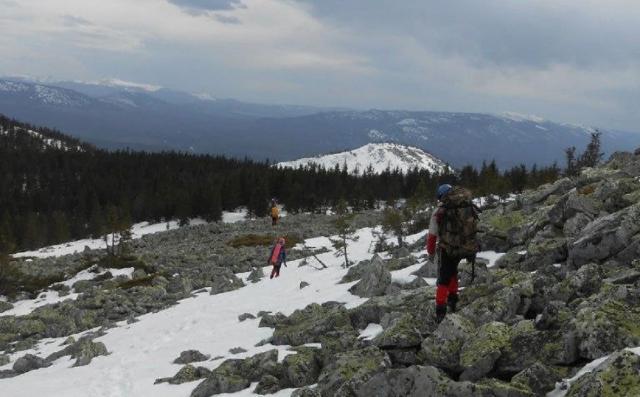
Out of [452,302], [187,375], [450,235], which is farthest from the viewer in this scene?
[187,375]

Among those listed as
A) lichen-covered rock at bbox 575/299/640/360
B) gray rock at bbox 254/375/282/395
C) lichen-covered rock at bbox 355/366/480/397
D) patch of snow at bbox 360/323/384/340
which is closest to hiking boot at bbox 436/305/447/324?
patch of snow at bbox 360/323/384/340

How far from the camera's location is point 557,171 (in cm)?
6806

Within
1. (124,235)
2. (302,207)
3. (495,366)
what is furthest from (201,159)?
(495,366)

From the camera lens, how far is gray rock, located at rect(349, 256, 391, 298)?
52.0 feet

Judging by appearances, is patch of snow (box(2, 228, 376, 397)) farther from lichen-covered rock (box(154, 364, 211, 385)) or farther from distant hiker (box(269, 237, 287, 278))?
distant hiker (box(269, 237, 287, 278))

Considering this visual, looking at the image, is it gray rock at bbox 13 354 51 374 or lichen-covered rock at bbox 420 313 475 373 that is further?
gray rock at bbox 13 354 51 374

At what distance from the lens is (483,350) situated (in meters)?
8.42

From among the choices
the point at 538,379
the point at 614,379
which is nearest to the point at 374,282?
the point at 538,379

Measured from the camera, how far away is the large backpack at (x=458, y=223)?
422 inches

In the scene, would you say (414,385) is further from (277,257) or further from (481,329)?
(277,257)

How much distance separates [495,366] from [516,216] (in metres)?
13.1

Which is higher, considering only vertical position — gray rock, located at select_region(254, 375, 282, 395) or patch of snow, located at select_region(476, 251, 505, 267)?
patch of snow, located at select_region(476, 251, 505, 267)

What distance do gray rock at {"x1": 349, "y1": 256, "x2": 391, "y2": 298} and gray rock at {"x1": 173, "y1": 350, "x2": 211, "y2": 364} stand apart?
5020 mm

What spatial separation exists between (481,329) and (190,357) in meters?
8.07
